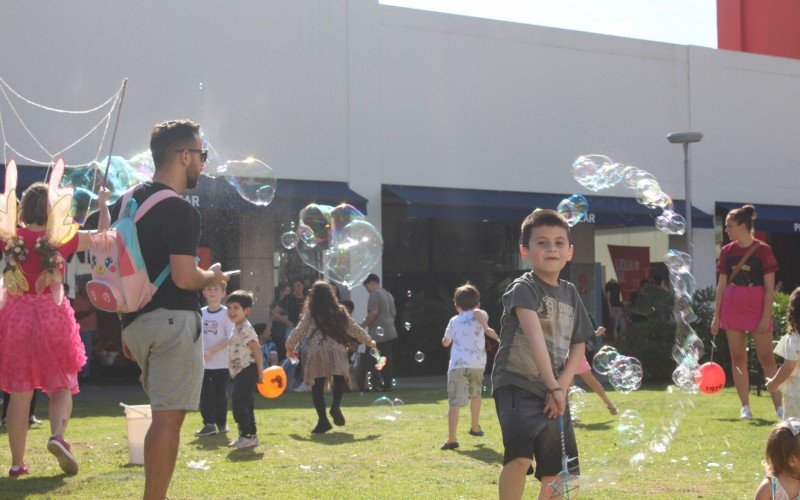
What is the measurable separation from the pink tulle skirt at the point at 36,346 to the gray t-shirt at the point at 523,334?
330 cm

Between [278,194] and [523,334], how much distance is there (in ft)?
39.3

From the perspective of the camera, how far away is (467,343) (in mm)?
9266

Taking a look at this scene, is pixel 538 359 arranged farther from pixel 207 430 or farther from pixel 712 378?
pixel 712 378

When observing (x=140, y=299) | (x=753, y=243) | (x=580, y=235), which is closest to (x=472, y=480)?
(x=140, y=299)

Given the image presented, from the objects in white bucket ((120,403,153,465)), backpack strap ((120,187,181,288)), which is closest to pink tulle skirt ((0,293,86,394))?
white bucket ((120,403,153,465))

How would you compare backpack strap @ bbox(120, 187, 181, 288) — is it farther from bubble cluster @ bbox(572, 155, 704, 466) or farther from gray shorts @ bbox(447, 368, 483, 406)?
bubble cluster @ bbox(572, 155, 704, 466)

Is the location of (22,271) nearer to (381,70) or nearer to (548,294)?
(548,294)

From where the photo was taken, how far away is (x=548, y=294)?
16.2ft

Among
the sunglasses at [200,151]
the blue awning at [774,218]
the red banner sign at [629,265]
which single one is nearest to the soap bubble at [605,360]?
the sunglasses at [200,151]

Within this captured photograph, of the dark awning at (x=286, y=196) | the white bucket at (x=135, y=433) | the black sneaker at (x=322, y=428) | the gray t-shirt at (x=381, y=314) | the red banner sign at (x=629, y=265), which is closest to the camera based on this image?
the white bucket at (x=135, y=433)

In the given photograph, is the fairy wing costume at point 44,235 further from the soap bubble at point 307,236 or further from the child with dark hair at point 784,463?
the child with dark hair at point 784,463

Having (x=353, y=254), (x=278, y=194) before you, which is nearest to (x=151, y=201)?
(x=353, y=254)

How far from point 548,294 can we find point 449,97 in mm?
14203

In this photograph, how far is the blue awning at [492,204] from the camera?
17.7 m
